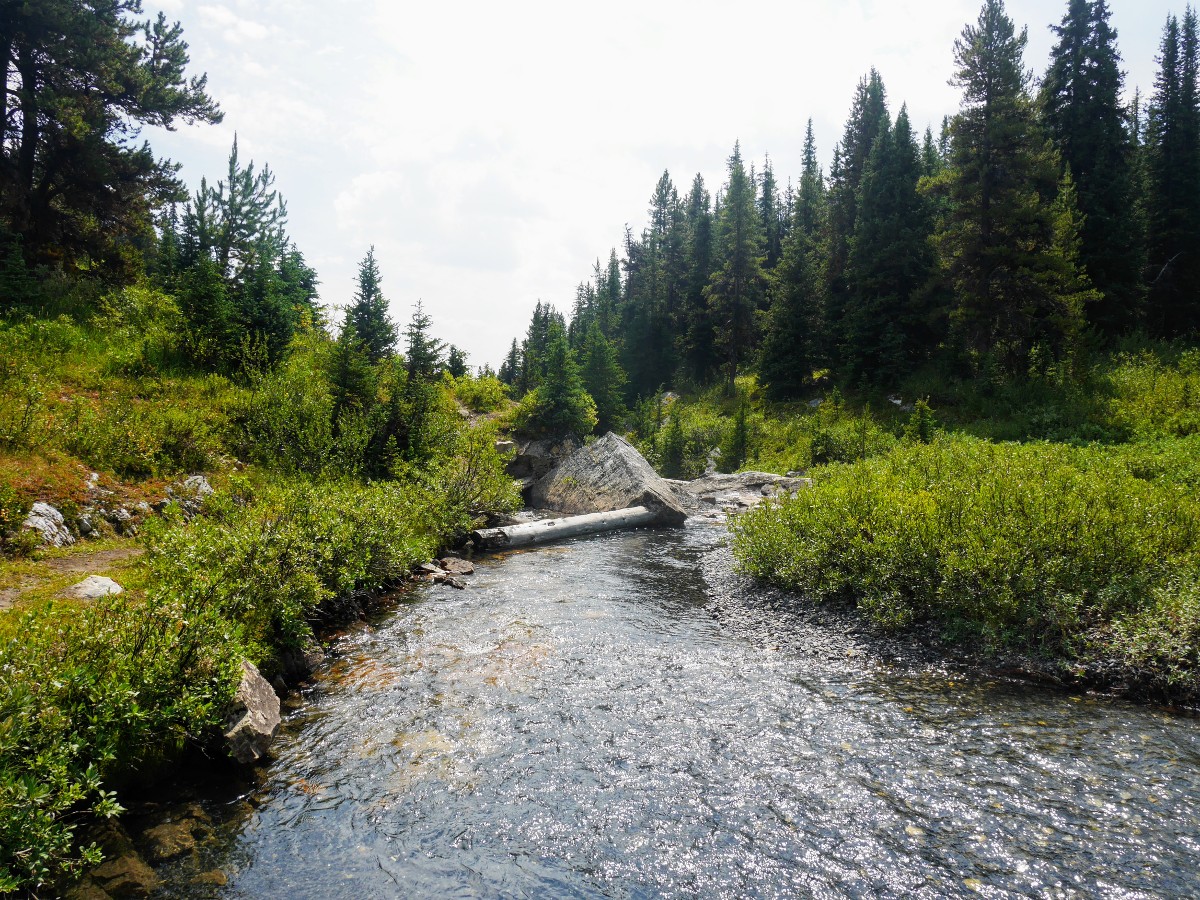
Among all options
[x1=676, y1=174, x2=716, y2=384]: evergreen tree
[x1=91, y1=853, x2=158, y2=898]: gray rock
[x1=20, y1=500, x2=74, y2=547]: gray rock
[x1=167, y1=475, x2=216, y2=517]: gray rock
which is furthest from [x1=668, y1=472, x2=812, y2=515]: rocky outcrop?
[x1=676, y1=174, x2=716, y2=384]: evergreen tree

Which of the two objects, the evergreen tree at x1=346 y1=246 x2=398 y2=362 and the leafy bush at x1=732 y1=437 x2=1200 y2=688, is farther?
the evergreen tree at x1=346 y1=246 x2=398 y2=362

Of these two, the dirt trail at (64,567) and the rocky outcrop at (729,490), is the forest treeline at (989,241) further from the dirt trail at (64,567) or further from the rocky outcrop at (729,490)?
the dirt trail at (64,567)

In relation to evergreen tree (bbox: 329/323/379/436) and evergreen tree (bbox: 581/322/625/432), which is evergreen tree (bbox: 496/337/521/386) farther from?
evergreen tree (bbox: 329/323/379/436)

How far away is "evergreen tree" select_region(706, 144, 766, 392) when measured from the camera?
5050cm

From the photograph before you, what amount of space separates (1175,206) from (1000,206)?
706 inches

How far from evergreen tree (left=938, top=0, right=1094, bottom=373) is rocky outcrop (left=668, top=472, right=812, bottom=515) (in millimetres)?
14597

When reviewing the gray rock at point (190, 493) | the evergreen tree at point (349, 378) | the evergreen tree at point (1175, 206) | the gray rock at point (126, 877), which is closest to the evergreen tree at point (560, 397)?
the evergreen tree at point (349, 378)

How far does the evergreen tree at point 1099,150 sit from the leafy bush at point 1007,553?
28.5m

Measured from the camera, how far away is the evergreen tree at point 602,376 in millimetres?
36656

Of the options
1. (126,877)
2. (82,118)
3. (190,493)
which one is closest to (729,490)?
(190,493)

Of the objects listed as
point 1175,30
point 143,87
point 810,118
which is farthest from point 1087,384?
point 810,118

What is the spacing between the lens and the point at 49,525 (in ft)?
32.8

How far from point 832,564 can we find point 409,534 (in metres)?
8.43

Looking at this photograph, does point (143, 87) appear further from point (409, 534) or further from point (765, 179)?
point (765, 179)
